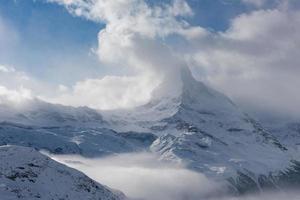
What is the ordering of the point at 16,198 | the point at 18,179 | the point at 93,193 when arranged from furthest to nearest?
the point at 93,193 < the point at 18,179 < the point at 16,198

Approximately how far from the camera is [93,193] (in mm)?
99812

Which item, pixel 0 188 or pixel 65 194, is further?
pixel 65 194

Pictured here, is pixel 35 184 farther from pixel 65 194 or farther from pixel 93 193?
pixel 93 193

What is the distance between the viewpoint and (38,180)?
94.0 metres

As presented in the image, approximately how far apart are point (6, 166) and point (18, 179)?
13.9 feet

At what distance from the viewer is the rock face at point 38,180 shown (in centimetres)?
8881

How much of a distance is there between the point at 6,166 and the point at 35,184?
6.07m

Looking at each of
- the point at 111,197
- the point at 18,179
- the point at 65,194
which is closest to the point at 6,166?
the point at 18,179

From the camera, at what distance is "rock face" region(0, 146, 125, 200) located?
291ft

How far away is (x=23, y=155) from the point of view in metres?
102

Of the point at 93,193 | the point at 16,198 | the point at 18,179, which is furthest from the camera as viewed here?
the point at 93,193

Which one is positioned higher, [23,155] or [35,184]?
[23,155]

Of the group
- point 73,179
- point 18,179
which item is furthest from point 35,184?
point 73,179

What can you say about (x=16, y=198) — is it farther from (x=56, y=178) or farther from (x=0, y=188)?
(x=56, y=178)
